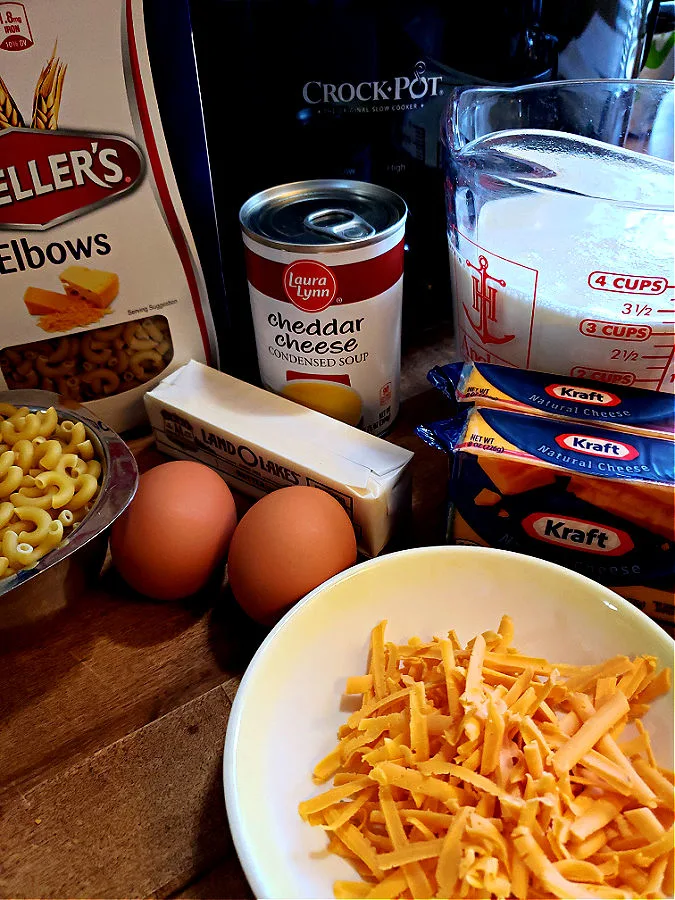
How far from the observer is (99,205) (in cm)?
80

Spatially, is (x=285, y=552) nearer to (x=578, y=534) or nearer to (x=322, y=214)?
(x=578, y=534)

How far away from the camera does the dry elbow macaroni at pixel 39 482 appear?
67cm

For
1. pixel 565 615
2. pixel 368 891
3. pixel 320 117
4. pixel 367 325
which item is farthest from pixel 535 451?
pixel 320 117

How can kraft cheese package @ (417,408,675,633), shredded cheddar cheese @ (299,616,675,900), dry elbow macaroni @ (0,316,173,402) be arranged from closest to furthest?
1. shredded cheddar cheese @ (299,616,675,900)
2. kraft cheese package @ (417,408,675,633)
3. dry elbow macaroni @ (0,316,173,402)

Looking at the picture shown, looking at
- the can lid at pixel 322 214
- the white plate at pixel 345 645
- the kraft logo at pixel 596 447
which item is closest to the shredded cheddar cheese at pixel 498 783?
the white plate at pixel 345 645

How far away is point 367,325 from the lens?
0.82 m

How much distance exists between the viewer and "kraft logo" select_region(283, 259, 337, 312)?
0.77m

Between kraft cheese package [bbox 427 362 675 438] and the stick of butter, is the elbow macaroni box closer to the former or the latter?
the stick of butter

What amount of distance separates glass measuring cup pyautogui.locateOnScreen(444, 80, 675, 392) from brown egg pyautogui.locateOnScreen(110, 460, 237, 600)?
0.37 meters

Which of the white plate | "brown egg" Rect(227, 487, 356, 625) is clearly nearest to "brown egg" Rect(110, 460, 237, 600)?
"brown egg" Rect(227, 487, 356, 625)

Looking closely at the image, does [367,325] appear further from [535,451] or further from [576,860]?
[576,860]

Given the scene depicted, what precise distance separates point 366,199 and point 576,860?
0.70 meters

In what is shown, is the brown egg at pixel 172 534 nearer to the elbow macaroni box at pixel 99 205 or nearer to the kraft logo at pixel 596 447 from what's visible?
the elbow macaroni box at pixel 99 205

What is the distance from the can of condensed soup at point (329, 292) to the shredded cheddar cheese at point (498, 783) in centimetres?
35
